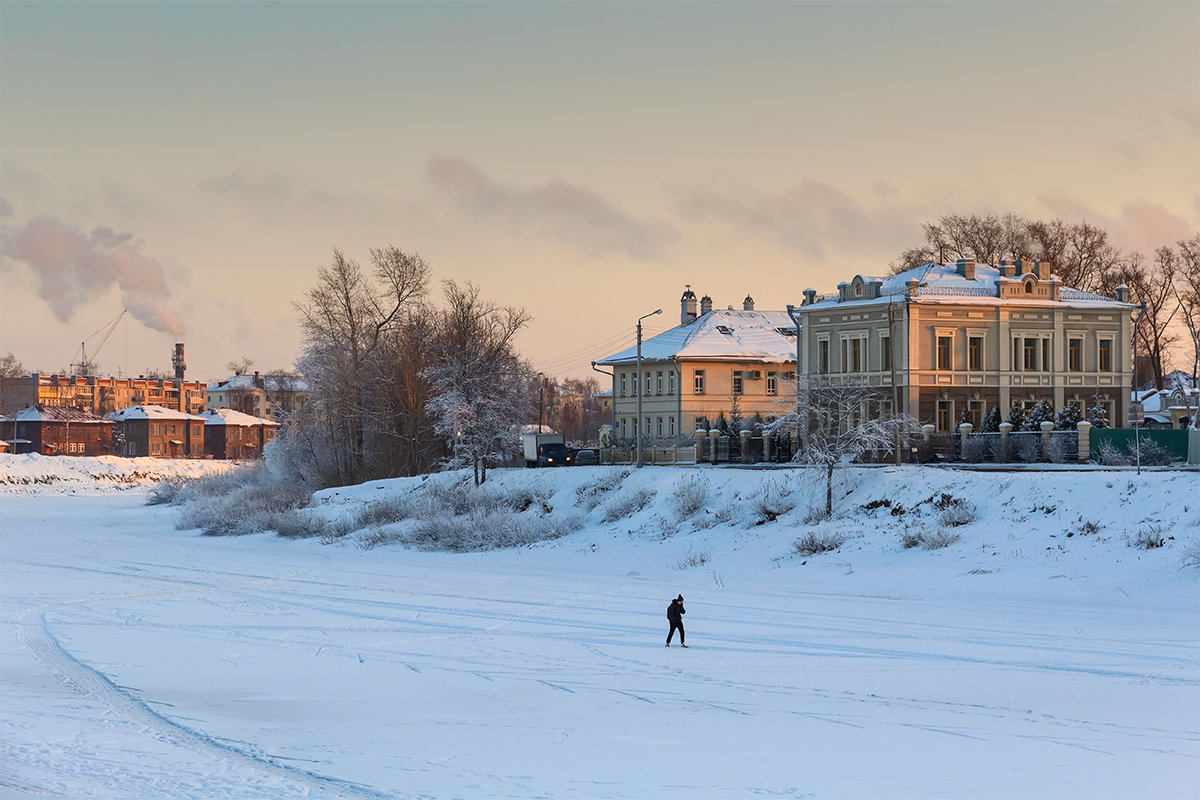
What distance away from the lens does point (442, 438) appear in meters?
70.4

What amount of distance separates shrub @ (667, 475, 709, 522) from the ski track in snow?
22751 millimetres

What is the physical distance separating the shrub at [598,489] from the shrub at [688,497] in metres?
4.12

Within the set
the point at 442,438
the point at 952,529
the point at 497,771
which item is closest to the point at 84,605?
the point at 497,771

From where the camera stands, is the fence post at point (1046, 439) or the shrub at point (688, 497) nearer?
the fence post at point (1046, 439)

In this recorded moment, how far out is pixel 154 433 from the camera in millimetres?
148625

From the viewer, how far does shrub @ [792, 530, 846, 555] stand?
38844mm

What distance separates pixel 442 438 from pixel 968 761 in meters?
56.0

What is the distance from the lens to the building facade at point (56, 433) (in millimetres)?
139250

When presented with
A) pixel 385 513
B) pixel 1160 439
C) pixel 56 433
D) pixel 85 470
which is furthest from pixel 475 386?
pixel 56 433

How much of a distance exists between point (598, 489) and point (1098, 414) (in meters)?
23.2

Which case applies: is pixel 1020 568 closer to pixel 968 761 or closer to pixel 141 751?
pixel 968 761

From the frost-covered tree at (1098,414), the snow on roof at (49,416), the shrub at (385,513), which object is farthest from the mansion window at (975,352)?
the snow on roof at (49,416)

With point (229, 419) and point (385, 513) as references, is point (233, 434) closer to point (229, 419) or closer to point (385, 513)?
point (229, 419)

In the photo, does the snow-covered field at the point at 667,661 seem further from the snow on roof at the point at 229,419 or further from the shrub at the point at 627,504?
the snow on roof at the point at 229,419
